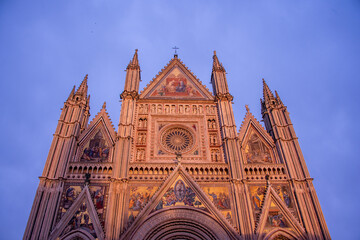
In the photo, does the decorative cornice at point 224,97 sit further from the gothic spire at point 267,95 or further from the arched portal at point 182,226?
the arched portal at point 182,226

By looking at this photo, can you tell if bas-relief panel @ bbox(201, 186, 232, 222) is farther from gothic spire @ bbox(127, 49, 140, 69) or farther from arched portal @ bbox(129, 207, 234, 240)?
gothic spire @ bbox(127, 49, 140, 69)

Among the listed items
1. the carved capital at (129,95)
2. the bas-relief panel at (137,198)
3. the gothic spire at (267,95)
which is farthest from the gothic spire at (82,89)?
the gothic spire at (267,95)

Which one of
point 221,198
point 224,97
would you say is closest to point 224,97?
point 224,97

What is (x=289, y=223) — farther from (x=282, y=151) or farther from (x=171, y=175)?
(x=171, y=175)

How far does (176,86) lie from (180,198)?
9155 mm

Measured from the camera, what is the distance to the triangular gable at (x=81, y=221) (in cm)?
1416

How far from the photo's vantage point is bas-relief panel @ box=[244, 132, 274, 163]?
17.9 m

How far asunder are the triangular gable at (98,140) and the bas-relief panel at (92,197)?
196 cm

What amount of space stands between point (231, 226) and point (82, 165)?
9159mm

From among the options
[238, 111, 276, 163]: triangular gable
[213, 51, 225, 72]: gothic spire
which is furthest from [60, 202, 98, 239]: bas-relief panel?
[213, 51, 225, 72]: gothic spire

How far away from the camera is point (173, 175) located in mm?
16484

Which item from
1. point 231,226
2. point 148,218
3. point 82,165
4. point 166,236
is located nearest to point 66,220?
Answer: point 82,165

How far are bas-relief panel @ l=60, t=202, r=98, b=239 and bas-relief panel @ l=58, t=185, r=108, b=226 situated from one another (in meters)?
0.56

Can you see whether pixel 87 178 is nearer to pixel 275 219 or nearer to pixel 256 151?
pixel 256 151
